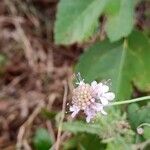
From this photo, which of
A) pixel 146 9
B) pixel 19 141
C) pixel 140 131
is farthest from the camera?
pixel 146 9

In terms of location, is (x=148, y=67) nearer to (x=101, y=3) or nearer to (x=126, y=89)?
(x=126, y=89)

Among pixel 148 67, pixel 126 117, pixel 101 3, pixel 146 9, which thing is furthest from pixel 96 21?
pixel 146 9

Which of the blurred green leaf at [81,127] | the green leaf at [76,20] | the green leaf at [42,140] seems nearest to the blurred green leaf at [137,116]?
the blurred green leaf at [81,127]

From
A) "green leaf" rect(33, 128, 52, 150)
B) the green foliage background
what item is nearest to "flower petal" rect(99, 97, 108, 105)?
the green foliage background

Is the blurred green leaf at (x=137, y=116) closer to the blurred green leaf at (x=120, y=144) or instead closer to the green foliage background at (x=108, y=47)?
the blurred green leaf at (x=120, y=144)

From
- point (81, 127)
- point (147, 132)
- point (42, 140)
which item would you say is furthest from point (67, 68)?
point (147, 132)

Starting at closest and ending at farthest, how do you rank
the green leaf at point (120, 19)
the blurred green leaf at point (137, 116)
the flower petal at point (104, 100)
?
1. the flower petal at point (104, 100)
2. the blurred green leaf at point (137, 116)
3. the green leaf at point (120, 19)
